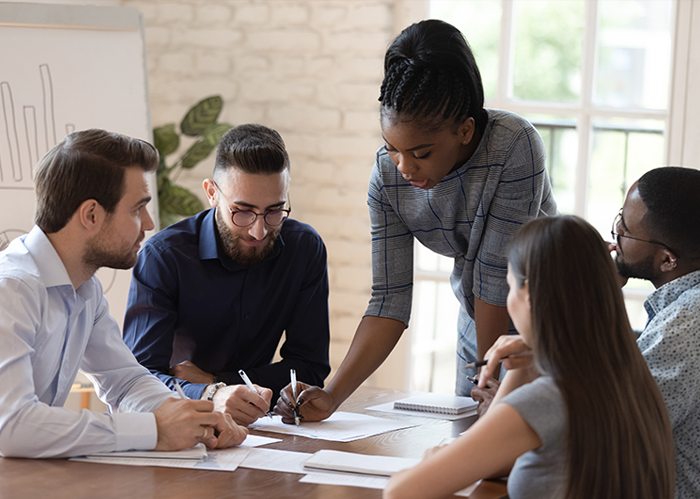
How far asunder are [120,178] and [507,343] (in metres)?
0.85

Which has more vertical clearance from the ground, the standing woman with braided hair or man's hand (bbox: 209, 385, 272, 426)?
the standing woman with braided hair

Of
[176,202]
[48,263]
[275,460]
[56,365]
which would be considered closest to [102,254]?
[48,263]

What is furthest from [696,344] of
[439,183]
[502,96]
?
[502,96]

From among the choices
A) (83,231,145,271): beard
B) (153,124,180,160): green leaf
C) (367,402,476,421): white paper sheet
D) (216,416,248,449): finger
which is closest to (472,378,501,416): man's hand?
(367,402,476,421): white paper sheet

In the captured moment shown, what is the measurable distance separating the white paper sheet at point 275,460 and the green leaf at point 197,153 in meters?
1.77

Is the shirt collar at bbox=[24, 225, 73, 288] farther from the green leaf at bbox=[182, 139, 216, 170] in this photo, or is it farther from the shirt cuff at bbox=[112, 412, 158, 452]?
the green leaf at bbox=[182, 139, 216, 170]

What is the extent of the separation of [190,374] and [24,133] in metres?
1.16

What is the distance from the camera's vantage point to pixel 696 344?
1.29 m

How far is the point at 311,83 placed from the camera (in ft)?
10.6

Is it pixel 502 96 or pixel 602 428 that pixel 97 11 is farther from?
pixel 602 428

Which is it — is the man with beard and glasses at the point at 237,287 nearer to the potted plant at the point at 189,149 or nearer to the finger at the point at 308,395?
the finger at the point at 308,395

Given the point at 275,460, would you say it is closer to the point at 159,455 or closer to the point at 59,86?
the point at 159,455

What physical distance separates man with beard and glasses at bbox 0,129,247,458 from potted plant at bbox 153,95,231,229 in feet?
4.40

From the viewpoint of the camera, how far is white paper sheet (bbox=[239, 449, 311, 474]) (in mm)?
1267
